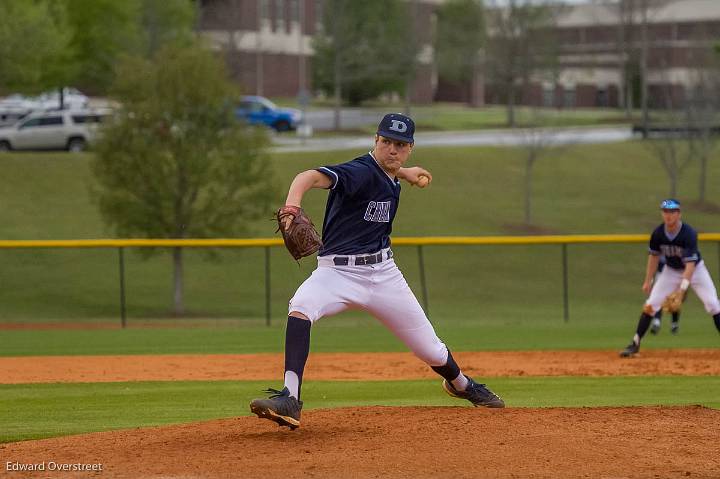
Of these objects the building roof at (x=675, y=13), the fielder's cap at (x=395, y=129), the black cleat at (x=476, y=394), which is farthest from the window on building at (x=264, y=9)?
the fielder's cap at (x=395, y=129)

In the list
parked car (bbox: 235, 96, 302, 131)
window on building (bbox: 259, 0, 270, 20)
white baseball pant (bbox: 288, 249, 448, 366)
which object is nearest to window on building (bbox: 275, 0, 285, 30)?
window on building (bbox: 259, 0, 270, 20)

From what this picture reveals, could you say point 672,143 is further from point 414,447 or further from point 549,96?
point 549,96

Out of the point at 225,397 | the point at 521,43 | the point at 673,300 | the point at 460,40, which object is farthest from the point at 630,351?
the point at 460,40

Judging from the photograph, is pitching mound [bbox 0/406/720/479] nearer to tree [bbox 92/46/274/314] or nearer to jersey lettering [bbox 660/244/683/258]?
jersey lettering [bbox 660/244/683/258]

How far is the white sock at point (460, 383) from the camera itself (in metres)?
7.74

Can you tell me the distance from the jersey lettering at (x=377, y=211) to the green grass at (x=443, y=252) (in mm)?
14062

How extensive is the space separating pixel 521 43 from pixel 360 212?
176 ft

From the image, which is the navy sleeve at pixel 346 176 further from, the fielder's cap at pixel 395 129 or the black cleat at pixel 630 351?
the black cleat at pixel 630 351

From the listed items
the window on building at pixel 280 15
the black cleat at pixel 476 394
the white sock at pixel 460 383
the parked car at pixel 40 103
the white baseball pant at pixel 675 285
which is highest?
the window on building at pixel 280 15

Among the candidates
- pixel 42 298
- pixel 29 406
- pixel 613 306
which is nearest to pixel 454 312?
pixel 613 306

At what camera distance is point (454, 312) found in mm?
23109

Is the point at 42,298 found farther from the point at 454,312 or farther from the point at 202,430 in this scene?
the point at 202,430

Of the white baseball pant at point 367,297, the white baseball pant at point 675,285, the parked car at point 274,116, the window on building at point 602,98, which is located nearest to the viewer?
the white baseball pant at point 367,297

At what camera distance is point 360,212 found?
276 inches
